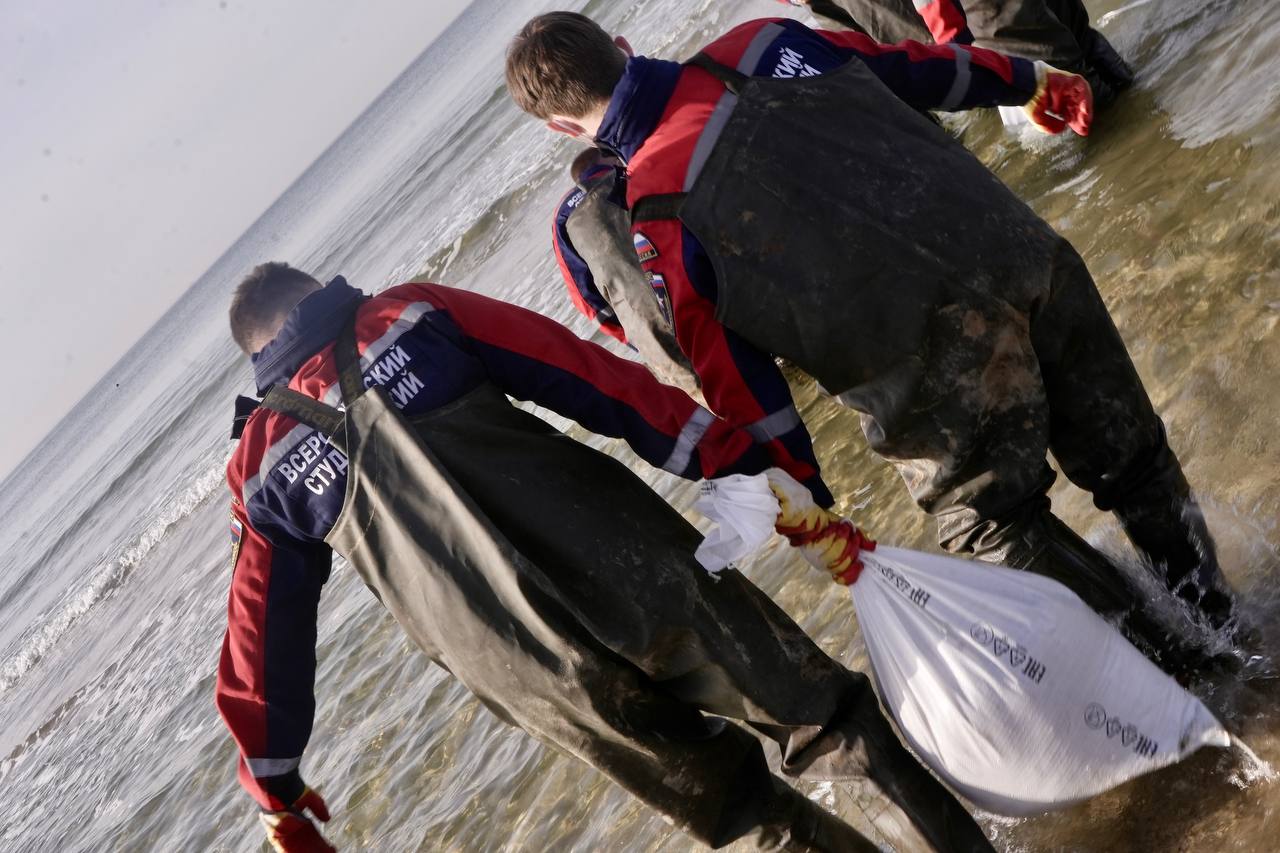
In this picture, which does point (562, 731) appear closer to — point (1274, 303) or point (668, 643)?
point (668, 643)

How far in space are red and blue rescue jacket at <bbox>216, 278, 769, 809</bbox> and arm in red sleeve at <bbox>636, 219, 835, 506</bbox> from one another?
67 mm

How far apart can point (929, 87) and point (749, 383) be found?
1.04 meters

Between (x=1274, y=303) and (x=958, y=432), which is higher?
(x=958, y=432)

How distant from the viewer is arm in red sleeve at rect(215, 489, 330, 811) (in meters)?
2.95

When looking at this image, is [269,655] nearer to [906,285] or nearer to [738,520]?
[738,520]

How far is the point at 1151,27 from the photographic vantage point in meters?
5.68

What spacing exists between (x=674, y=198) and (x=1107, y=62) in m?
3.76

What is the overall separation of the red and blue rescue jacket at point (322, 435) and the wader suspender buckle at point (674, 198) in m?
0.48

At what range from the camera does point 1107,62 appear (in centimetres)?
529

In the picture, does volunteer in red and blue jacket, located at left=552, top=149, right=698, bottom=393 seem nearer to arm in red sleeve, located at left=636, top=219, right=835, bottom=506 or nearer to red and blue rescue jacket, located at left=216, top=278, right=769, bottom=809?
red and blue rescue jacket, located at left=216, top=278, right=769, bottom=809

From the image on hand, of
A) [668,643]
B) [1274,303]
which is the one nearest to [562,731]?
[668,643]

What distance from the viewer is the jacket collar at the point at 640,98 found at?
2.61 meters

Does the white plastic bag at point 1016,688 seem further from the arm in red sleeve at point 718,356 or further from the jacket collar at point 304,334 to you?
the jacket collar at point 304,334

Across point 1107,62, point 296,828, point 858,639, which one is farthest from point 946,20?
point 296,828
